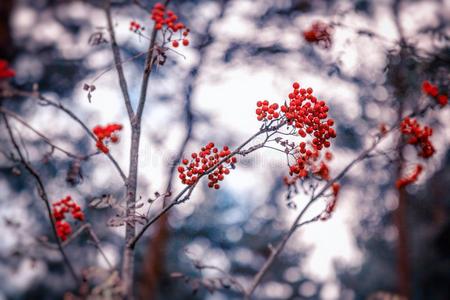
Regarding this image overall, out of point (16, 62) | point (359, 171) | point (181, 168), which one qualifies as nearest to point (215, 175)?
point (181, 168)

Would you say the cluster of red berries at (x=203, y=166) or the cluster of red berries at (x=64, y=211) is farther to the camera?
the cluster of red berries at (x=64, y=211)

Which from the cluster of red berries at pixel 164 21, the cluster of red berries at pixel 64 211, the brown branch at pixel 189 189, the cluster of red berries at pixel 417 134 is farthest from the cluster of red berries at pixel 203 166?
the cluster of red berries at pixel 417 134

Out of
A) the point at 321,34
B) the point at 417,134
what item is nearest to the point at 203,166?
the point at 417,134

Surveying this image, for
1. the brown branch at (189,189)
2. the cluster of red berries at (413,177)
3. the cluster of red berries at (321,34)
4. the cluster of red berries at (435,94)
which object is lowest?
the brown branch at (189,189)

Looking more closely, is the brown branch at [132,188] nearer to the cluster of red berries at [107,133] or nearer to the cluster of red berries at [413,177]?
the cluster of red berries at [107,133]

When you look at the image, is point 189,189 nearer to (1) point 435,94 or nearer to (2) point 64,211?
(2) point 64,211

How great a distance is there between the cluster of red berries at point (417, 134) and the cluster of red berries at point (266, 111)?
1.04 metres

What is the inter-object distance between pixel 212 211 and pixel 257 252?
5.83 feet

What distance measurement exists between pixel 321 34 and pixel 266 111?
2.03 m

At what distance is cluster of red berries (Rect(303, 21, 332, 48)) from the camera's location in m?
3.56

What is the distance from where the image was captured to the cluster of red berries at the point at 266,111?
5.97 ft

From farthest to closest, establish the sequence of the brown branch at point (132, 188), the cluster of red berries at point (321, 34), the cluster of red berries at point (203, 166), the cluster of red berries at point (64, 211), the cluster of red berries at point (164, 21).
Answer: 1. the cluster of red berries at point (321, 34)
2. the cluster of red berries at point (64, 211)
3. the cluster of red berries at point (164, 21)
4. the cluster of red berries at point (203, 166)
5. the brown branch at point (132, 188)

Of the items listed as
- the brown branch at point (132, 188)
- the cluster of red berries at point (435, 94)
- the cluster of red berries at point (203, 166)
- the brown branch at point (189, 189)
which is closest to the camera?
the brown branch at point (189, 189)

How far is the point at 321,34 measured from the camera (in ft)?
11.9
